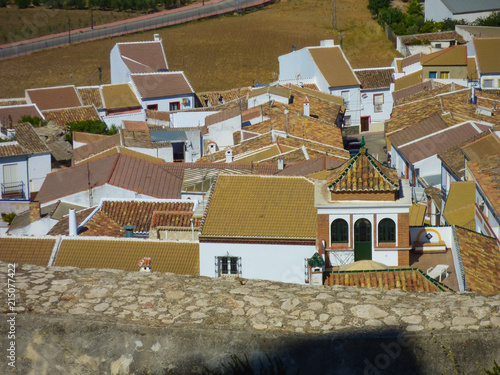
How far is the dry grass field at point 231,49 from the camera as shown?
7781cm

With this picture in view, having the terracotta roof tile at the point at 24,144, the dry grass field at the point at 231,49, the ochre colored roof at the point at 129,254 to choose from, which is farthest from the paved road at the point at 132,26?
the ochre colored roof at the point at 129,254

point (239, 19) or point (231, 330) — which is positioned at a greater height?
point (239, 19)

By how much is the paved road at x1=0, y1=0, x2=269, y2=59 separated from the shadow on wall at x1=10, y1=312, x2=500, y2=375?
85.4 m

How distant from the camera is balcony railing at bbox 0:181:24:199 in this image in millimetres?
39094

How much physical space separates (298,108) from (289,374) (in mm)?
39462

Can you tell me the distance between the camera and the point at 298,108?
4572 cm

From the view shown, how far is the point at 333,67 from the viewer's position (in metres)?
56.7

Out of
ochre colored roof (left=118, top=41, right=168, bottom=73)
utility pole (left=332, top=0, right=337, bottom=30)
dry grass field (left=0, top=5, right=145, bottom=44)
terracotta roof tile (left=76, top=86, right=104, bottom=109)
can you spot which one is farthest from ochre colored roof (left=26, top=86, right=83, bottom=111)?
utility pole (left=332, top=0, right=337, bottom=30)

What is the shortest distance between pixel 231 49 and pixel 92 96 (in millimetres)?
31441

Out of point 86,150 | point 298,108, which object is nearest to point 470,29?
point 298,108

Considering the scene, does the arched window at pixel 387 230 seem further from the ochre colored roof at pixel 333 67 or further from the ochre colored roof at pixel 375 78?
the ochre colored roof at pixel 375 78

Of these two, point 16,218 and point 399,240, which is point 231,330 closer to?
point 399,240

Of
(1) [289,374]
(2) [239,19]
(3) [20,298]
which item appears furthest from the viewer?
(2) [239,19]

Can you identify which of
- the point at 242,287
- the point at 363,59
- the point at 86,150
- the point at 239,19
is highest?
the point at 239,19
